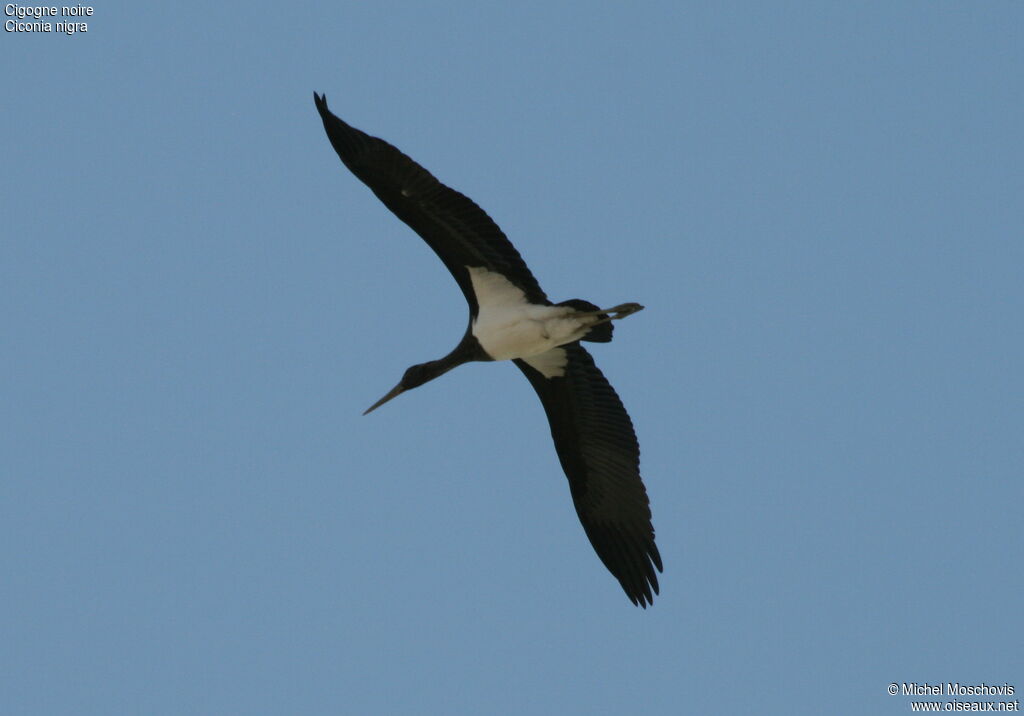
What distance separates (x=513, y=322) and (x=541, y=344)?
0.34 m

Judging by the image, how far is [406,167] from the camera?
41.8 ft

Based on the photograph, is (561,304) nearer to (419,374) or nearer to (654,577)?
(419,374)

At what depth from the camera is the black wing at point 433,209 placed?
1268 centimetres

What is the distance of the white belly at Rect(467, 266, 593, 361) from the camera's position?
45.3 feet

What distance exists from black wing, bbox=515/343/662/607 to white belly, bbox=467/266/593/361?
905mm

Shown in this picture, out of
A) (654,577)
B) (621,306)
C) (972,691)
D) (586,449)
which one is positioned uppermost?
(621,306)

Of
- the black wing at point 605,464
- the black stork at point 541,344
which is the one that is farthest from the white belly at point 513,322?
the black wing at point 605,464

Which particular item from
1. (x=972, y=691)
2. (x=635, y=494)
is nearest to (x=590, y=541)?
(x=635, y=494)

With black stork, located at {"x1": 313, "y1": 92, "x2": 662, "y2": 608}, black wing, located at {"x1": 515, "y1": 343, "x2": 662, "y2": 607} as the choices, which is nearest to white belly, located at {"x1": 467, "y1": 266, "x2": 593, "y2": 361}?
black stork, located at {"x1": 313, "y1": 92, "x2": 662, "y2": 608}

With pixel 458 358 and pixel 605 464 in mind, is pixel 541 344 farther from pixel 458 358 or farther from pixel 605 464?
pixel 605 464

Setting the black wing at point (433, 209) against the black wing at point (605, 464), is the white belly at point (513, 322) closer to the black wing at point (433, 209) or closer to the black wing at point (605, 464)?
the black wing at point (433, 209)

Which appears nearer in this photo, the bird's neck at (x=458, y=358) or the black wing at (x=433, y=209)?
the black wing at (x=433, y=209)

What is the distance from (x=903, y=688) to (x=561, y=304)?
4686 mm

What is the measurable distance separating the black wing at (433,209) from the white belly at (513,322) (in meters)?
0.10
